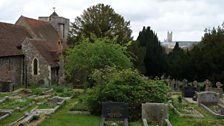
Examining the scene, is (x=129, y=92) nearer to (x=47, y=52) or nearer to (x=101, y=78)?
(x=101, y=78)

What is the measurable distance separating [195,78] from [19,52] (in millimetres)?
18520

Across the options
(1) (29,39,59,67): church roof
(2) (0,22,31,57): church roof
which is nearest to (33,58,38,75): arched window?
(1) (29,39,59,67): church roof

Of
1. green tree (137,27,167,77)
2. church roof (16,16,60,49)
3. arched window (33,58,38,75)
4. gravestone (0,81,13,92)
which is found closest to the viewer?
gravestone (0,81,13,92)

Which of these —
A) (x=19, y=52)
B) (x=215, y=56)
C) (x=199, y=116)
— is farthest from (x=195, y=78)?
(x=199, y=116)

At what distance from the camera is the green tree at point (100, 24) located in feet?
159

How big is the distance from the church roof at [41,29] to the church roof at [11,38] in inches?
52.3

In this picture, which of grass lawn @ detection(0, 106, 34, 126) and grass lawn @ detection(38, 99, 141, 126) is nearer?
grass lawn @ detection(38, 99, 141, 126)

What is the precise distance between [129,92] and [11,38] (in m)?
25.4

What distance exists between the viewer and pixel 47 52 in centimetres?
4262

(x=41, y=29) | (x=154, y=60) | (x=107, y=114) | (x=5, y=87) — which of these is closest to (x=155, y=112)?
(x=107, y=114)

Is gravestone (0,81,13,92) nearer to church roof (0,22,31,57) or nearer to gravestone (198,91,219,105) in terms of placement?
church roof (0,22,31,57)

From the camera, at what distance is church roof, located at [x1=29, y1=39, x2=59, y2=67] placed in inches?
1625

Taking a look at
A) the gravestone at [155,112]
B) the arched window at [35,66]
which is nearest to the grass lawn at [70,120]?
the gravestone at [155,112]

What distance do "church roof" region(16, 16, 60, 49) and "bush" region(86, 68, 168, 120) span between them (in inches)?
1114
